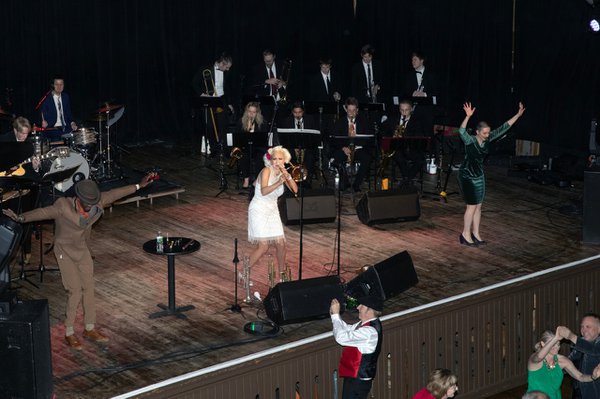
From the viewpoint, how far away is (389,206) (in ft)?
42.8

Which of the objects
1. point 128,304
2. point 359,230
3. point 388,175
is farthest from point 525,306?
point 388,175

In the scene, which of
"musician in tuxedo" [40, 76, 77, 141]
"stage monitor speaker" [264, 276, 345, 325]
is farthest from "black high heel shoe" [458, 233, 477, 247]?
"musician in tuxedo" [40, 76, 77, 141]

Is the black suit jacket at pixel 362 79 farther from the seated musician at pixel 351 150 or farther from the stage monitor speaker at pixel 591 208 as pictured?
the stage monitor speaker at pixel 591 208

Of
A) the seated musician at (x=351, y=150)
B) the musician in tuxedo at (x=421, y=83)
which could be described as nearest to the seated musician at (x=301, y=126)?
the seated musician at (x=351, y=150)

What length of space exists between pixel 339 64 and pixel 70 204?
10.3 metres

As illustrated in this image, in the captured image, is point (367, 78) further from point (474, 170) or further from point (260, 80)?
point (474, 170)

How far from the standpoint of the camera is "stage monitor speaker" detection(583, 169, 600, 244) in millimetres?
12328

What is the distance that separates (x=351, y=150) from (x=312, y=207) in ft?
6.29

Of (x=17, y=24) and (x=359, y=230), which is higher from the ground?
(x=17, y=24)

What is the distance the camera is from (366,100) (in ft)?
52.8

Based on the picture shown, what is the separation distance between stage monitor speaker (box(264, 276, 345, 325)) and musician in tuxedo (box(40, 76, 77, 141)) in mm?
5720

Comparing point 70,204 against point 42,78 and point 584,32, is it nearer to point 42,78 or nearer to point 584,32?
point 42,78

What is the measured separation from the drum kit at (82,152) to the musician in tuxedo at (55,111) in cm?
20

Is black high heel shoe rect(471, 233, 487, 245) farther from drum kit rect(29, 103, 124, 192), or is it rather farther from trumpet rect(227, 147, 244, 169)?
drum kit rect(29, 103, 124, 192)
